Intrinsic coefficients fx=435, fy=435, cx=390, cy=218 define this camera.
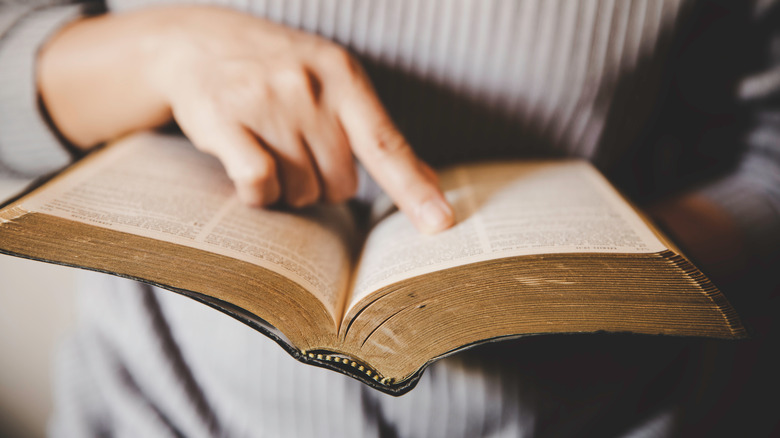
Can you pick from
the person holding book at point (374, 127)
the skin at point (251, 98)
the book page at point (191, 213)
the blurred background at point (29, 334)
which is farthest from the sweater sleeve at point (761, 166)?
the blurred background at point (29, 334)

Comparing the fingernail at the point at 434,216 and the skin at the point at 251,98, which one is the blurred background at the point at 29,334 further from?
the fingernail at the point at 434,216

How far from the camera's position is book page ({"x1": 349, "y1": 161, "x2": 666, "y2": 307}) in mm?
376

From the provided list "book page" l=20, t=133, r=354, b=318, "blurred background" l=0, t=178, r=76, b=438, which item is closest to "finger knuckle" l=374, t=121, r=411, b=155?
"book page" l=20, t=133, r=354, b=318

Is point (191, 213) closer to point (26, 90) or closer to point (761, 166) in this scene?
point (26, 90)

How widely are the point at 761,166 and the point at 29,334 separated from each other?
1.42 meters

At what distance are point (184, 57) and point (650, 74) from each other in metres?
0.57

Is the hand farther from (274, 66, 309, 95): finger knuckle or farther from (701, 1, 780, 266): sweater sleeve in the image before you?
(701, 1, 780, 266): sweater sleeve

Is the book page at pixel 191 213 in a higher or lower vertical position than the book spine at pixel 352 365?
higher

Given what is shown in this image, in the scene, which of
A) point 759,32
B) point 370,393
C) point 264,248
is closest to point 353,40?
point 264,248

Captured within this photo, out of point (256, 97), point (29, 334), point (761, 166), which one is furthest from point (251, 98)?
point (29, 334)

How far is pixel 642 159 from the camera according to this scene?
73cm

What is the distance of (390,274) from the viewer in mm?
384

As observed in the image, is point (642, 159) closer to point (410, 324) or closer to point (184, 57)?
point (410, 324)

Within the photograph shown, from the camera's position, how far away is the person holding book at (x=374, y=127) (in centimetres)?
45
